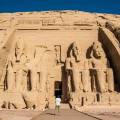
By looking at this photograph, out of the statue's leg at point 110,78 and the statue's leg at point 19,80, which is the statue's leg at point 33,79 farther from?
the statue's leg at point 110,78

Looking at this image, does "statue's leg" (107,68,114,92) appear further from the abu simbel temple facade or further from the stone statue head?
the stone statue head

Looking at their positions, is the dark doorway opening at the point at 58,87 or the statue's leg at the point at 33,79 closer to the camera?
the statue's leg at the point at 33,79

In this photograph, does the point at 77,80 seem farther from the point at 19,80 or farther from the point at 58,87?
the point at 19,80

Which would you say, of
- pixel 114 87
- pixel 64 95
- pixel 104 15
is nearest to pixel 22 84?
pixel 64 95

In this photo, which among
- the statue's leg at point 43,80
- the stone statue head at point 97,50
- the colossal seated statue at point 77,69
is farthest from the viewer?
the stone statue head at point 97,50

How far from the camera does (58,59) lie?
2005 cm

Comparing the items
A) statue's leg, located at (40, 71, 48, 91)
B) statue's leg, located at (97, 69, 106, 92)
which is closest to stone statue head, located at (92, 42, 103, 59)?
statue's leg, located at (97, 69, 106, 92)

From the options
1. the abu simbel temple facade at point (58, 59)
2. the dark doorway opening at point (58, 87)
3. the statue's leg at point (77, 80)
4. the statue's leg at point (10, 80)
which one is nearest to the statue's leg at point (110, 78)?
the abu simbel temple facade at point (58, 59)

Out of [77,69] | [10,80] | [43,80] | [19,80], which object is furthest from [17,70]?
[77,69]

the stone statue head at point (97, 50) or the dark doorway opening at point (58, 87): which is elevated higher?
the stone statue head at point (97, 50)

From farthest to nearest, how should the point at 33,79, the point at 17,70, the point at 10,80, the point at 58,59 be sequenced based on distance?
the point at 58,59 → the point at 17,70 → the point at 33,79 → the point at 10,80

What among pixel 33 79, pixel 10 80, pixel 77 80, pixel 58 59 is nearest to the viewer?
pixel 10 80

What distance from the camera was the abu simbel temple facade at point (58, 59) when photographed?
18000mm

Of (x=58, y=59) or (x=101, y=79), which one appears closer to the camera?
(x=101, y=79)
